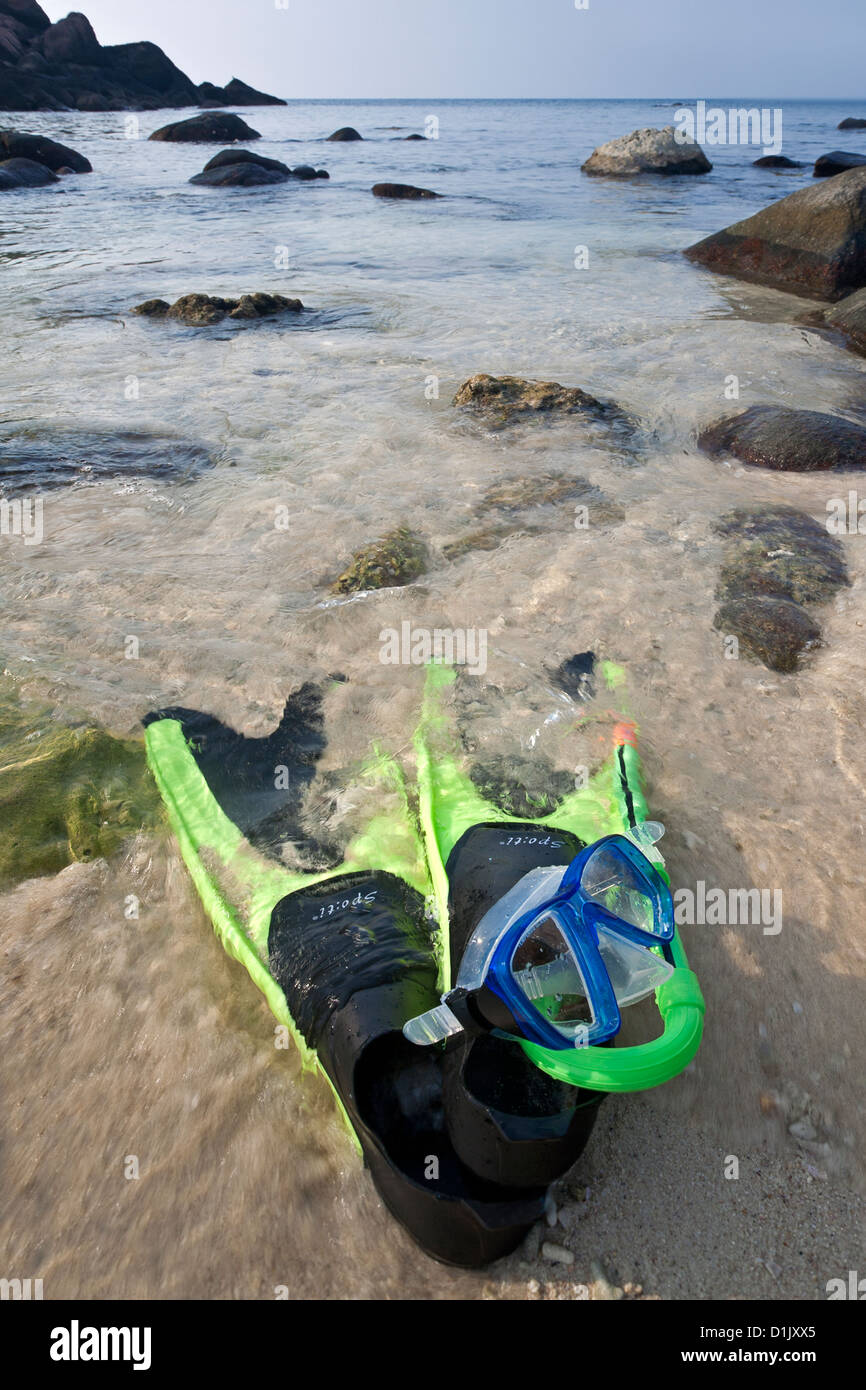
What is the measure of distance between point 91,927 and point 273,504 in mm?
2913

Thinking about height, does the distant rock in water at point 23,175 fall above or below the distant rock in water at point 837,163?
above

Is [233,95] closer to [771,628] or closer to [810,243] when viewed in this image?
[810,243]

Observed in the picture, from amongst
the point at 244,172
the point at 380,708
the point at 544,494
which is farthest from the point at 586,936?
the point at 244,172

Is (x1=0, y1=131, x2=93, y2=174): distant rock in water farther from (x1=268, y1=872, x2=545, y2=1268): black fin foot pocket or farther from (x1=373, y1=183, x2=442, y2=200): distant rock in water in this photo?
(x1=268, y1=872, x2=545, y2=1268): black fin foot pocket

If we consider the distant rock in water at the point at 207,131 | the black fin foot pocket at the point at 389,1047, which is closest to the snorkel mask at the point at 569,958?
the black fin foot pocket at the point at 389,1047

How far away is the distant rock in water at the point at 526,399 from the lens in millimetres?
5648

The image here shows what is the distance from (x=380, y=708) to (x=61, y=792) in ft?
3.96

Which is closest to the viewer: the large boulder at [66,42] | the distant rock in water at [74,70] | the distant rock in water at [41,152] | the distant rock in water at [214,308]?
the distant rock in water at [214,308]

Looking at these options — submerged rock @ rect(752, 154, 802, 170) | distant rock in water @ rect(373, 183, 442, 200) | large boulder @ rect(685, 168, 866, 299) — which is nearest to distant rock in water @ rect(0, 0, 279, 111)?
distant rock in water @ rect(373, 183, 442, 200)

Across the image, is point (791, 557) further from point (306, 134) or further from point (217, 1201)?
point (306, 134)

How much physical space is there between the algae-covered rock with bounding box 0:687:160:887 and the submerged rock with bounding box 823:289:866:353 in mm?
7532

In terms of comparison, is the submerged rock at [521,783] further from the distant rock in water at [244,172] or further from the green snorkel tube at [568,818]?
the distant rock in water at [244,172]

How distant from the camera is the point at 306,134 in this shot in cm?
4028

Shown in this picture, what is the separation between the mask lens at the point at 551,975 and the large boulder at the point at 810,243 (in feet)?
32.0
